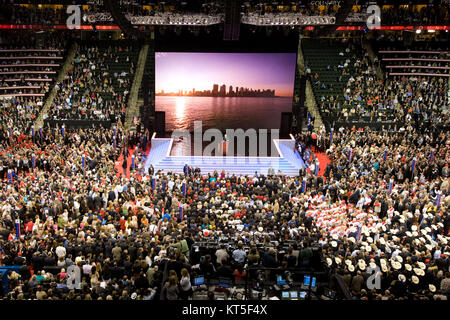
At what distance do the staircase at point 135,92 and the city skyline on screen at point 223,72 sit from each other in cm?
244

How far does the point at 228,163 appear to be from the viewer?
24.2 meters

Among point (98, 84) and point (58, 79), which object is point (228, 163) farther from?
point (58, 79)

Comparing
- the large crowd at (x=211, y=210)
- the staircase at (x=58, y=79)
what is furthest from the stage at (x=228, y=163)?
the staircase at (x=58, y=79)

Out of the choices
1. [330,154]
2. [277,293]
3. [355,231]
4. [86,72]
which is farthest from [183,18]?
[277,293]

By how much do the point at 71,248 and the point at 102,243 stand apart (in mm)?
855

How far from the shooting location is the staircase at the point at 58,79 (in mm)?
27734

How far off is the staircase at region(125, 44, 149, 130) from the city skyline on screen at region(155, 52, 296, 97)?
8.01 feet

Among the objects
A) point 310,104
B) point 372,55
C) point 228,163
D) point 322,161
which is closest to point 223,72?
point 310,104

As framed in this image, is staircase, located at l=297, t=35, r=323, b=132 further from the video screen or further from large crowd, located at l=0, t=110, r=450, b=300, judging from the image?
large crowd, located at l=0, t=110, r=450, b=300

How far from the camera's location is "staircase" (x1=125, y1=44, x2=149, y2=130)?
94.6 ft

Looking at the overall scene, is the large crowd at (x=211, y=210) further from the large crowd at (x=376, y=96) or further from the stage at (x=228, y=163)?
the stage at (x=228, y=163)

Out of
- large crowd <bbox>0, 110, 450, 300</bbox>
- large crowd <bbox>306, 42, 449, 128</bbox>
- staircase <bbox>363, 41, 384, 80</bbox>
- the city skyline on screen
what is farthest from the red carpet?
staircase <bbox>363, 41, 384, 80</bbox>

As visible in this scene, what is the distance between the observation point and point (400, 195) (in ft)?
54.5

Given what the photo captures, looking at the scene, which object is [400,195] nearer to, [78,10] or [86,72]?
[86,72]
